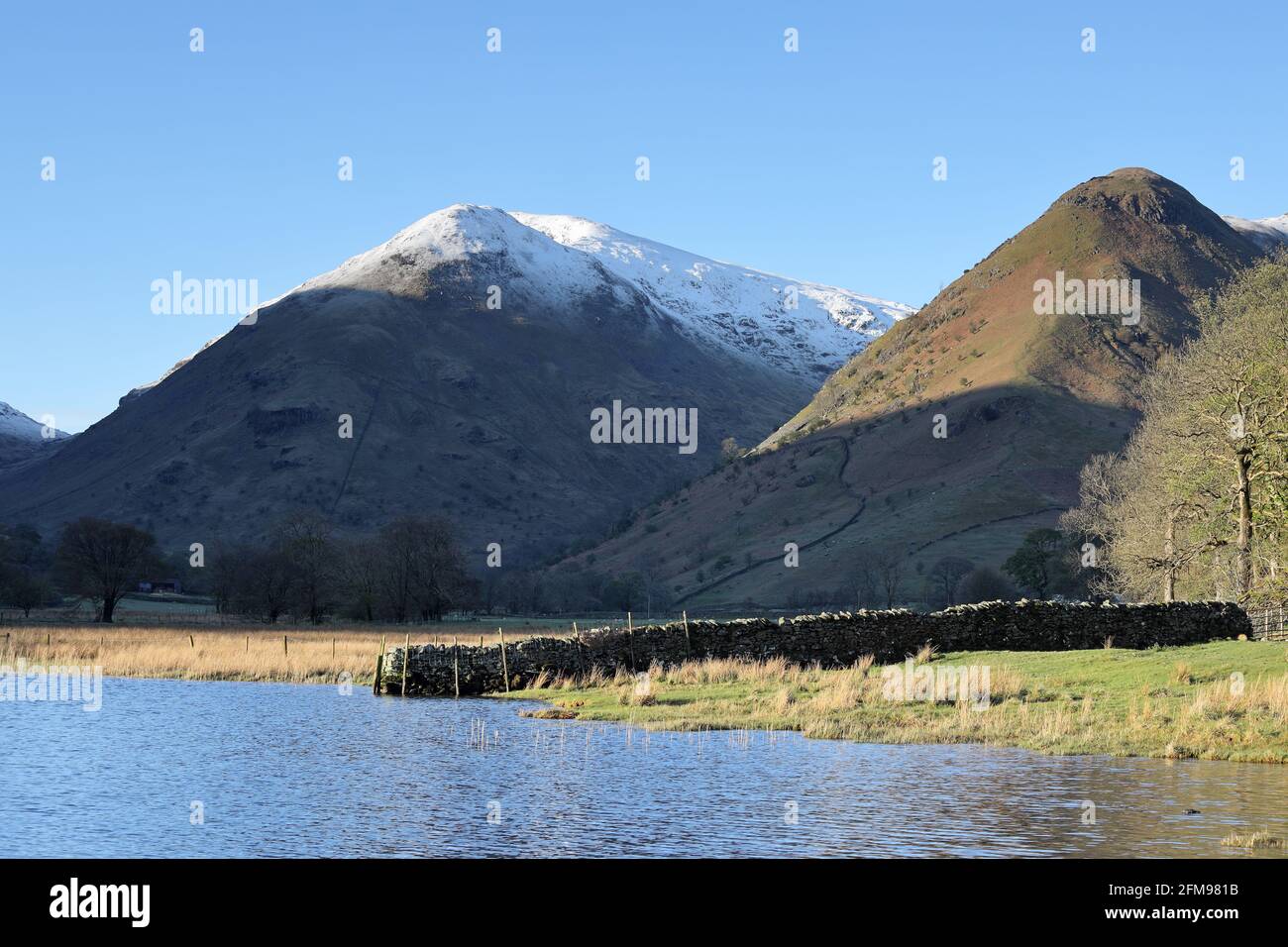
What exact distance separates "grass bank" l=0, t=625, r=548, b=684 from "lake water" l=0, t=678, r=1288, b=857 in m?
20.9

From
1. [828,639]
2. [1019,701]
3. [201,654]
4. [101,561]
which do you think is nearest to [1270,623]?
[828,639]

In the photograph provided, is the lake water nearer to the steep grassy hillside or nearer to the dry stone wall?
the dry stone wall

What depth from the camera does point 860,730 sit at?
108 feet

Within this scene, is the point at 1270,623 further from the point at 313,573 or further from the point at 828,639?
the point at 313,573

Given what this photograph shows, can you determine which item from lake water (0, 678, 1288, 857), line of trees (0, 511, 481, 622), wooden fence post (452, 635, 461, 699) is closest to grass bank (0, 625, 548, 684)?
wooden fence post (452, 635, 461, 699)

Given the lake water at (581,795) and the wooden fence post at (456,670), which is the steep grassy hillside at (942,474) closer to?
the wooden fence post at (456,670)
